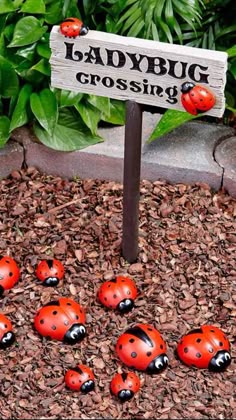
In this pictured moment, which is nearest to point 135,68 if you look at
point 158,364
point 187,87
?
point 187,87

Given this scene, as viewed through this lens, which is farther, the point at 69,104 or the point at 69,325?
the point at 69,104

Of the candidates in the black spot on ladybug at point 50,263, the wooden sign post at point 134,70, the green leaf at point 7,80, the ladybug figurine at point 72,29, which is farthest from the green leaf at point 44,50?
the black spot on ladybug at point 50,263

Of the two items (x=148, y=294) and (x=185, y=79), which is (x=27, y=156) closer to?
(x=148, y=294)

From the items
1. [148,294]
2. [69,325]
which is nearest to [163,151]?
[148,294]

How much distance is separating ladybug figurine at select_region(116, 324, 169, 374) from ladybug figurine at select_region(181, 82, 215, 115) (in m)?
0.81

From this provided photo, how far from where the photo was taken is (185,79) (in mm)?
3434

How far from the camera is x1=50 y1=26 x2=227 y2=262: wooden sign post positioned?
340cm

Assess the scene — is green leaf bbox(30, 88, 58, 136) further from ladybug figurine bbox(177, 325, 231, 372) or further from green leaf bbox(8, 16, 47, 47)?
ladybug figurine bbox(177, 325, 231, 372)

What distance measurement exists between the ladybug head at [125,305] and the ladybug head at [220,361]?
420 millimetres

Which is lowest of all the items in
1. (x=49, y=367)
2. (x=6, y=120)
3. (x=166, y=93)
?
(x=49, y=367)

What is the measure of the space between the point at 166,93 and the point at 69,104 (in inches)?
36.8

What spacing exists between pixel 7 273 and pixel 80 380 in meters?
0.62

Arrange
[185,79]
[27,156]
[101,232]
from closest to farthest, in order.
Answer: [185,79], [101,232], [27,156]

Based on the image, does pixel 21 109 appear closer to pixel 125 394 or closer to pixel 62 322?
pixel 62 322
